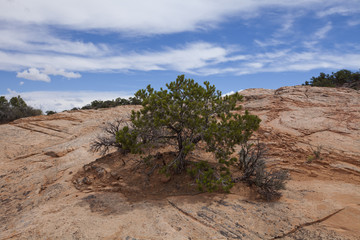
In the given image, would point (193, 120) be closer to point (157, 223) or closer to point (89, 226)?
point (157, 223)

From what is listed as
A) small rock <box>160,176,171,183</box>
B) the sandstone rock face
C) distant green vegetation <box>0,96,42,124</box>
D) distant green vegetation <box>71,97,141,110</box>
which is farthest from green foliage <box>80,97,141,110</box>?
small rock <box>160,176,171,183</box>

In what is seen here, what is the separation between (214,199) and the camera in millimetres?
6727

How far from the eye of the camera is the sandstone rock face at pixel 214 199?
551 centimetres

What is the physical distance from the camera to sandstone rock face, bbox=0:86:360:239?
5.51 meters

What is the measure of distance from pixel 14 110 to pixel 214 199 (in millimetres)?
25855

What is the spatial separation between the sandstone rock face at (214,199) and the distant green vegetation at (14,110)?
41.1 feet

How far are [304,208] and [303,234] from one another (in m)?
1.12

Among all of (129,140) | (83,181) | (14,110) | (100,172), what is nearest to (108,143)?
(100,172)

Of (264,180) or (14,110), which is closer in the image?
(264,180)

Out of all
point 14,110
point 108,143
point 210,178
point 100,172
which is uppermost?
point 14,110

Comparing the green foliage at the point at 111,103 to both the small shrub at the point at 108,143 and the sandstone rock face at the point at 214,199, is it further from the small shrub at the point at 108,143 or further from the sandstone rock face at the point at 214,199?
the small shrub at the point at 108,143

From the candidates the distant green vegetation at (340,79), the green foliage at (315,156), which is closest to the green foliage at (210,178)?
the green foliage at (315,156)

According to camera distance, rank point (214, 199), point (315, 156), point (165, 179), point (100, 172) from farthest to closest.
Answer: point (315, 156), point (100, 172), point (165, 179), point (214, 199)

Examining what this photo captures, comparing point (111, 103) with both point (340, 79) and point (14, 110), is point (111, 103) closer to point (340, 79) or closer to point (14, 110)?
point (14, 110)
